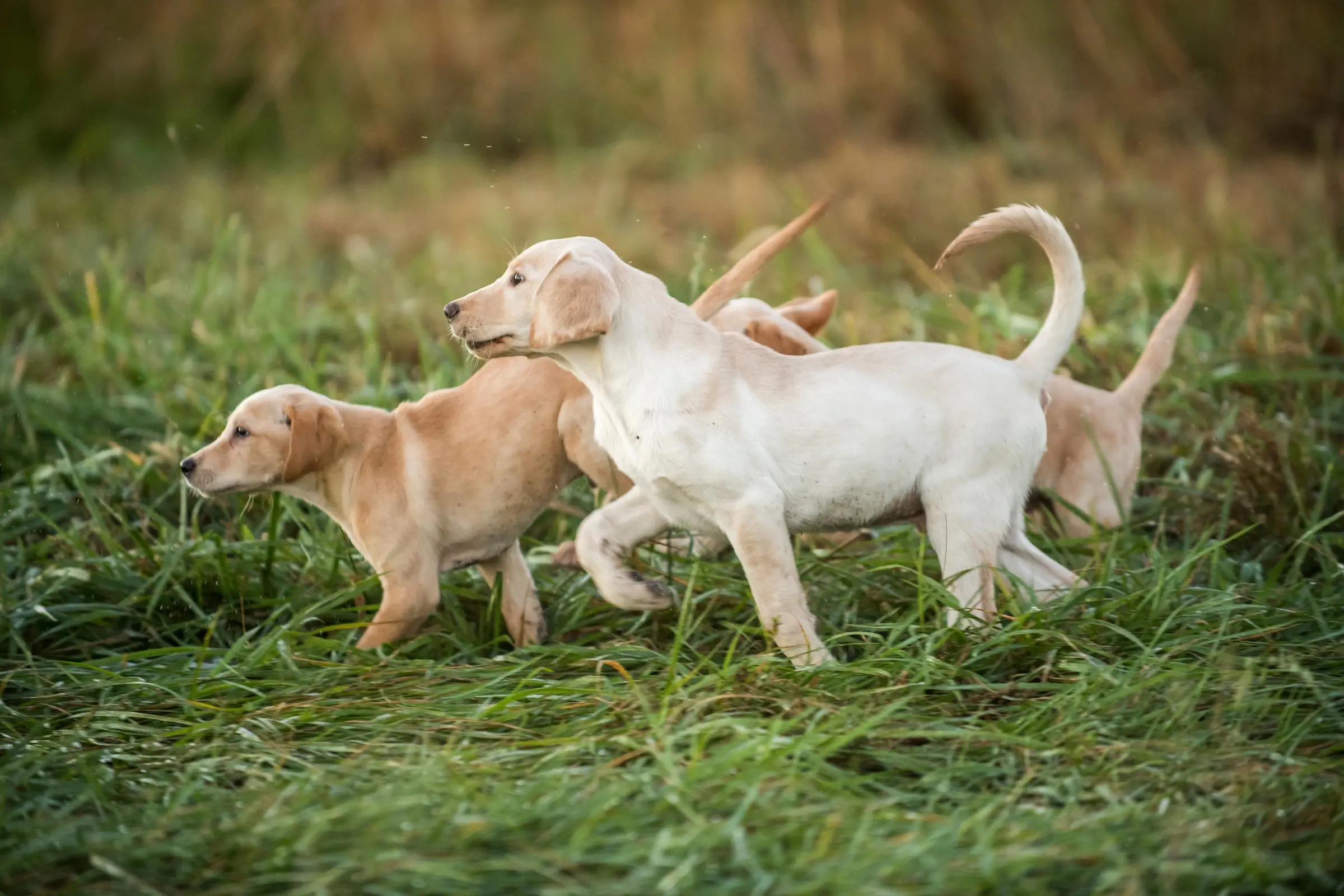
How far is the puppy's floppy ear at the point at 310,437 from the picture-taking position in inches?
168

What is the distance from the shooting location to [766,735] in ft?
11.2

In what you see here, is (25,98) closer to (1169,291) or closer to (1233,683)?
(1169,291)

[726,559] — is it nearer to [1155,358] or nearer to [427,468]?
[427,468]

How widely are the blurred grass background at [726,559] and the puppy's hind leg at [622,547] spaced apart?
125 millimetres

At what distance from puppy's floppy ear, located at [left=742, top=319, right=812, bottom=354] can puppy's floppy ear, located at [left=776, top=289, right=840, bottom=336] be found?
32cm

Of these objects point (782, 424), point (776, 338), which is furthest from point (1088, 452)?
point (782, 424)

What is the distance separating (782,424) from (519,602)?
3.53 feet

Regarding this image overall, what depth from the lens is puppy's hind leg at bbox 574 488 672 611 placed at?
406cm

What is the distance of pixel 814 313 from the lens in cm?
496

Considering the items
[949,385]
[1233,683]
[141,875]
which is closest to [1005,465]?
[949,385]

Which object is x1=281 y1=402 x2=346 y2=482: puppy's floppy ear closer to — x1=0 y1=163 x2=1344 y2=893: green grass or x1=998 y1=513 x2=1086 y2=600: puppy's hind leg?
x1=0 y1=163 x2=1344 y2=893: green grass

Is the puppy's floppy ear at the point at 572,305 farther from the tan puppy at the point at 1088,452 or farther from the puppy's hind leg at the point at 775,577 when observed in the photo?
the tan puppy at the point at 1088,452

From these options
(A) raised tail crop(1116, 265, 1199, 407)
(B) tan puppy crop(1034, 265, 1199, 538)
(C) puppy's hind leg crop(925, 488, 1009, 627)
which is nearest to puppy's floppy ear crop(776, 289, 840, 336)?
(B) tan puppy crop(1034, 265, 1199, 538)

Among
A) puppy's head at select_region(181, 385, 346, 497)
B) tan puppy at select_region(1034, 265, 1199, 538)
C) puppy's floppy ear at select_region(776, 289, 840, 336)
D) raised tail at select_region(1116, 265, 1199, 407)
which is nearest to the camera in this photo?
puppy's head at select_region(181, 385, 346, 497)
